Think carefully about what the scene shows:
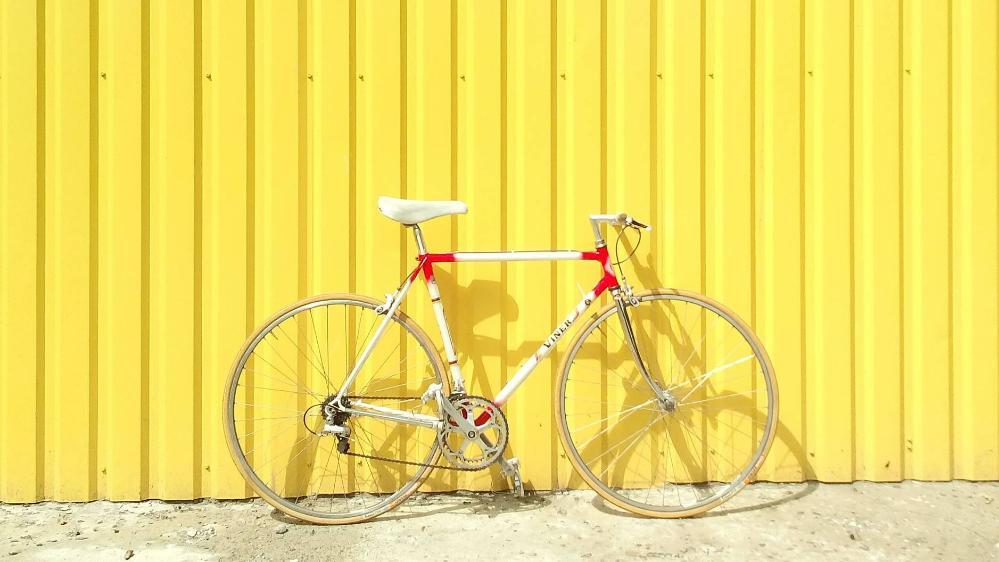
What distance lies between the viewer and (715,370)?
3.41 m

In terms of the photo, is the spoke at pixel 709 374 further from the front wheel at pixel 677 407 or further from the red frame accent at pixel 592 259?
Answer: the red frame accent at pixel 592 259

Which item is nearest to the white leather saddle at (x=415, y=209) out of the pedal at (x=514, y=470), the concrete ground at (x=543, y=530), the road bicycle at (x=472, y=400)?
the road bicycle at (x=472, y=400)

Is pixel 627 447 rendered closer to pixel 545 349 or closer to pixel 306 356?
pixel 545 349

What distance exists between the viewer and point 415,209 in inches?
122

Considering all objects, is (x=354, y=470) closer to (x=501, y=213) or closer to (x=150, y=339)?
(x=150, y=339)

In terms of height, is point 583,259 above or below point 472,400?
above

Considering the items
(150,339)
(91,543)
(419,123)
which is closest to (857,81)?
(419,123)

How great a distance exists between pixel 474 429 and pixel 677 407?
3.29ft

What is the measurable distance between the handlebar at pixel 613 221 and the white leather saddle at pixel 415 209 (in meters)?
0.57

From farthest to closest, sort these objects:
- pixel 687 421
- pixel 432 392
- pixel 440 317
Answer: pixel 687 421 → pixel 440 317 → pixel 432 392

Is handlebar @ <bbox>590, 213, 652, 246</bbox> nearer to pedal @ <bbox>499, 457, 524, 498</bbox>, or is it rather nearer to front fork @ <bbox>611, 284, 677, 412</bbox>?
front fork @ <bbox>611, 284, 677, 412</bbox>

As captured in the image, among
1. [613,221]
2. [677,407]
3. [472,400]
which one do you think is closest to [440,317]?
[472,400]

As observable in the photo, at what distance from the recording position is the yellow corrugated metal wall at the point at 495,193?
3309 mm

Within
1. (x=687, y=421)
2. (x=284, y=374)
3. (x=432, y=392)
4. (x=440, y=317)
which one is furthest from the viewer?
(x=687, y=421)
